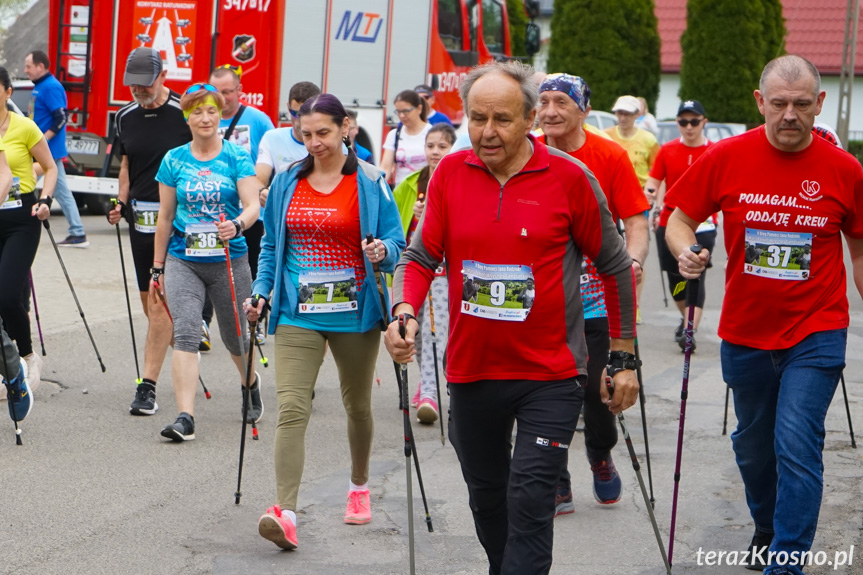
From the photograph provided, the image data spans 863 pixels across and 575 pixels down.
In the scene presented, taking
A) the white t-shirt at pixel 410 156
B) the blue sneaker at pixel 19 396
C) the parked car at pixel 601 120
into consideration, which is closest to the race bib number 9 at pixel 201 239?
the blue sneaker at pixel 19 396

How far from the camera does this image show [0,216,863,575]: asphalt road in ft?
17.6

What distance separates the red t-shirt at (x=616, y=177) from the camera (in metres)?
5.79

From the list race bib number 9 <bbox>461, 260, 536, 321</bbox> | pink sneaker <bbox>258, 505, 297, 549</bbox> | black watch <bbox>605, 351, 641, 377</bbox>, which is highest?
race bib number 9 <bbox>461, 260, 536, 321</bbox>

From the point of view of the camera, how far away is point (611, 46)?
133ft

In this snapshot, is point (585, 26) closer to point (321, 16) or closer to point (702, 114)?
point (321, 16)

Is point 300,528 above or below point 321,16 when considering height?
below

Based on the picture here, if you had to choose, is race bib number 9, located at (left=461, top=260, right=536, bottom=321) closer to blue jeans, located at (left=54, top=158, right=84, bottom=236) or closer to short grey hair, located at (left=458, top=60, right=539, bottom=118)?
short grey hair, located at (left=458, top=60, right=539, bottom=118)

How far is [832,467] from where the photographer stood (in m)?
7.14

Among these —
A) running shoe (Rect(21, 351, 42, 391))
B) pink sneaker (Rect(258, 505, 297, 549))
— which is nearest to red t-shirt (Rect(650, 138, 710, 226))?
running shoe (Rect(21, 351, 42, 391))

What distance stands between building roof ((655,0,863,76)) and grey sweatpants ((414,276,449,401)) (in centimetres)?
4089

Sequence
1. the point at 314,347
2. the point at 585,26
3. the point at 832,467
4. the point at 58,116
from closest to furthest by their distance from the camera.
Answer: the point at 314,347 → the point at 832,467 → the point at 58,116 → the point at 585,26

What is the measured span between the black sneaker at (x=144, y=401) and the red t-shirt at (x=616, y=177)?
11.5 ft

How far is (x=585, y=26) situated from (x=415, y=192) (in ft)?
112

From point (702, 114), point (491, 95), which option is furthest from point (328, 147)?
point (702, 114)
